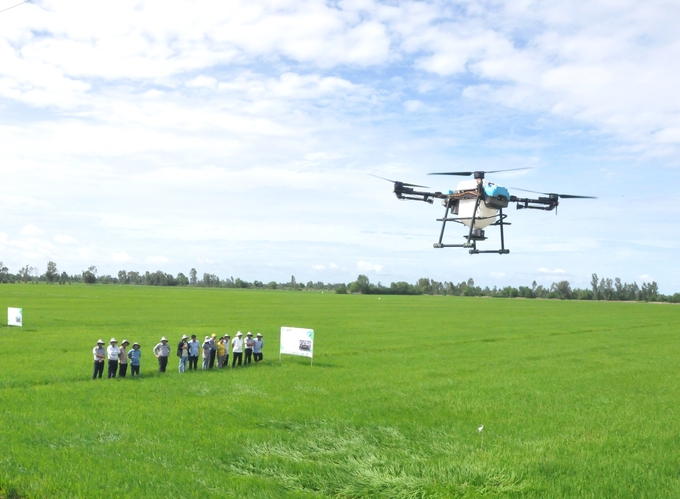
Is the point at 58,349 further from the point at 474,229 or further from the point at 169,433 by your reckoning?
the point at 474,229

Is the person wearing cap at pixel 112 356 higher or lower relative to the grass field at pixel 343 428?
higher

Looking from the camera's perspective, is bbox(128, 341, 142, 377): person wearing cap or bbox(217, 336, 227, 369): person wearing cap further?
bbox(217, 336, 227, 369): person wearing cap

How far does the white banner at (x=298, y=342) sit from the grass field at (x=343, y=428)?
1.03 metres

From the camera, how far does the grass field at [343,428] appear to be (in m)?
13.2

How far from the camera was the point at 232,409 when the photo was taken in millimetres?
19719

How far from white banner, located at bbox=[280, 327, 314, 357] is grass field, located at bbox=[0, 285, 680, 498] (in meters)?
1.03

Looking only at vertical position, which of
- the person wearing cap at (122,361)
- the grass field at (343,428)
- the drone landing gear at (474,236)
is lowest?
the grass field at (343,428)

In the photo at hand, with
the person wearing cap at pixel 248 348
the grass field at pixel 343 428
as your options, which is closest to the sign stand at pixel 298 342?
the grass field at pixel 343 428

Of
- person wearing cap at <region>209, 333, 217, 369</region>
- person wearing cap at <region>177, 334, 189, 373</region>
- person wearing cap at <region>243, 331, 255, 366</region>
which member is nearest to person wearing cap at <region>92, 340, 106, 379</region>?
person wearing cap at <region>177, 334, 189, 373</region>

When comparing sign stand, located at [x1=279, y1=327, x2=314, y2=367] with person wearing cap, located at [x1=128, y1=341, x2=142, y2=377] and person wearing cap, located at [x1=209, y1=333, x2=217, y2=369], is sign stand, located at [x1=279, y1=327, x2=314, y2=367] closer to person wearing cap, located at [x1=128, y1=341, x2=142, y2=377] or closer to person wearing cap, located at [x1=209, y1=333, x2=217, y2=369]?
person wearing cap, located at [x1=209, y1=333, x2=217, y2=369]

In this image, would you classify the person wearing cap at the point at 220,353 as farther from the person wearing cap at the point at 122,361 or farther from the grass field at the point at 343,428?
the person wearing cap at the point at 122,361

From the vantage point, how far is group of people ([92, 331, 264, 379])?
2573 cm

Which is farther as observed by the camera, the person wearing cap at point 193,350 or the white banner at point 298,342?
the white banner at point 298,342

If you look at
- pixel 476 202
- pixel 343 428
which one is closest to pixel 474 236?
pixel 476 202
